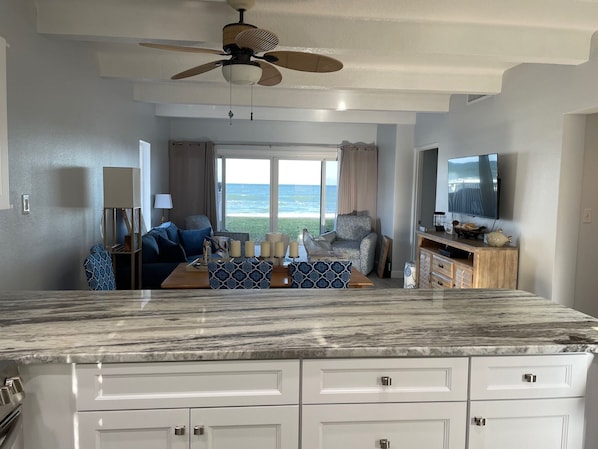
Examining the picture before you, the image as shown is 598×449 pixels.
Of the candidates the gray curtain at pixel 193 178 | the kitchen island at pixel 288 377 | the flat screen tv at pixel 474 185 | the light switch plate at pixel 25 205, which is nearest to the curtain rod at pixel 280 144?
the gray curtain at pixel 193 178

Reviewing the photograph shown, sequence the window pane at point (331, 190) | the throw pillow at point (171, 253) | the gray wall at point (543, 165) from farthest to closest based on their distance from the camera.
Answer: the window pane at point (331, 190)
the throw pillow at point (171, 253)
the gray wall at point (543, 165)

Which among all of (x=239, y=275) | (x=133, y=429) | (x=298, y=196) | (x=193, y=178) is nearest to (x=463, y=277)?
(x=239, y=275)

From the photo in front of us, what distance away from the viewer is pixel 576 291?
3.67 metres

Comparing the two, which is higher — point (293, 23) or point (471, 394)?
point (293, 23)

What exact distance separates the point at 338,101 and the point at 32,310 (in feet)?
14.7

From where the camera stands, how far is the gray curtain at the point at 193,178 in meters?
7.64

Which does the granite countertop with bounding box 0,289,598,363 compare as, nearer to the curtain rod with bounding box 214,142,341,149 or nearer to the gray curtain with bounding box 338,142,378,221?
the gray curtain with bounding box 338,142,378,221

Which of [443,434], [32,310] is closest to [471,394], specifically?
[443,434]

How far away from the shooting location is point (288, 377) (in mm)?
1492

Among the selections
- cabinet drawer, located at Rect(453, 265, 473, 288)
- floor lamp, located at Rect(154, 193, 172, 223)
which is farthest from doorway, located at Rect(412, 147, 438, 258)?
floor lamp, located at Rect(154, 193, 172, 223)

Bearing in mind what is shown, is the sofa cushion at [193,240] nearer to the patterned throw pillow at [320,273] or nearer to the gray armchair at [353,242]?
the gray armchair at [353,242]

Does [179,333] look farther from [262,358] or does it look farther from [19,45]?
[19,45]

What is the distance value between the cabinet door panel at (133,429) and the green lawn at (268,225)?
21.2 feet

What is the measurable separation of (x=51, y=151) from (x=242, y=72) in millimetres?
1738
